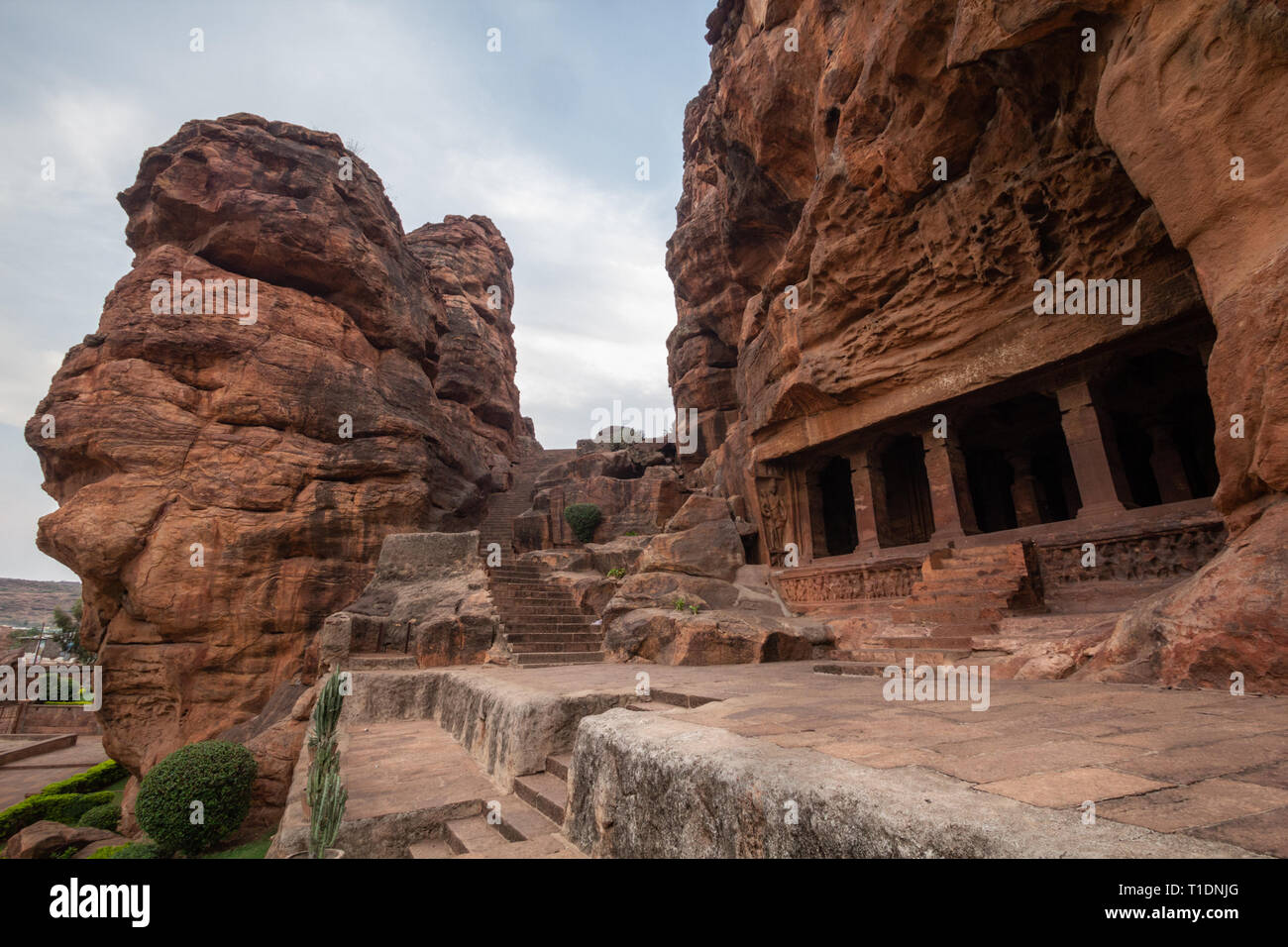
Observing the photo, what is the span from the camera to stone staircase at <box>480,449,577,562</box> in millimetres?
22031

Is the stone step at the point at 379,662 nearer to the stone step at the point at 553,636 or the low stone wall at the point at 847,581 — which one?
the stone step at the point at 553,636

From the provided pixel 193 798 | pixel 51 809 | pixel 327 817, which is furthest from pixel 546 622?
pixel 51 809

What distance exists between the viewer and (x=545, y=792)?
3.80 m

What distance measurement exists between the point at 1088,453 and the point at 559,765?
919 centimetres

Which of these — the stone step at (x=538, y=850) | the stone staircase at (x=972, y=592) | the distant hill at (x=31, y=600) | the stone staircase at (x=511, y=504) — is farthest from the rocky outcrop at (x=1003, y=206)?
the distant hill at (x=31, y=600)

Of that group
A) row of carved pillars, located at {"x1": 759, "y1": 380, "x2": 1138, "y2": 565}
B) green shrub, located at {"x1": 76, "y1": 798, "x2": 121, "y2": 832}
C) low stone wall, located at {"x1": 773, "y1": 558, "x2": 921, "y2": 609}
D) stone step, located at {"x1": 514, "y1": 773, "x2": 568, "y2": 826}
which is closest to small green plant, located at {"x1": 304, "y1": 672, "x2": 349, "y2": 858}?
stone step, located at {"x1": 514, "y1": 773, "x2": 568, "y2": 826}

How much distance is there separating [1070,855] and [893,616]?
8.02m

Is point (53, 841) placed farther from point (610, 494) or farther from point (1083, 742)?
point (1083, 742)

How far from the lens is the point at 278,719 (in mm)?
12938

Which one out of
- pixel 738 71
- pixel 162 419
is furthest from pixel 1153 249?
pixel 162 419

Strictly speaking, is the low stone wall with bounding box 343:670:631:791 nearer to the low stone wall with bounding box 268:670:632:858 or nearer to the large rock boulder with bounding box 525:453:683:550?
the low stone wall with bounding box 268:670:632:858

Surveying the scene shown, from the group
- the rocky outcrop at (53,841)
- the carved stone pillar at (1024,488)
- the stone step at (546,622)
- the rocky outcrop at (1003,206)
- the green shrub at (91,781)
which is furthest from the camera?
the green shrub at (91,781)

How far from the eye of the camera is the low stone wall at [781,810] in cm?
138

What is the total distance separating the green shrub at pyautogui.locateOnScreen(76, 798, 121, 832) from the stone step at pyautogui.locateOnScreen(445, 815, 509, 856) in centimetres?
1822
